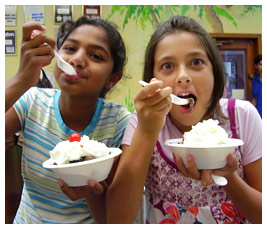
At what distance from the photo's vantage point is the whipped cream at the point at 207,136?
72 cm

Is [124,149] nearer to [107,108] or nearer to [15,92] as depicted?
[107,108]

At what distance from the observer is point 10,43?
136 cm

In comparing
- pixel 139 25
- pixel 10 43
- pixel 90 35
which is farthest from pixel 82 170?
pixel 139 25

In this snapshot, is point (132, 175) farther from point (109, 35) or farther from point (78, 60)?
point (109, 35)

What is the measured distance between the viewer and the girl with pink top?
2.67ft

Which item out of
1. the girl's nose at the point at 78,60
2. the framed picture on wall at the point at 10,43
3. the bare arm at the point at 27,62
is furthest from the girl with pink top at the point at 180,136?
the framed picture on wall at the point at 10,43

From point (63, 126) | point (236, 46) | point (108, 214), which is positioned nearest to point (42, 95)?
point (63, 126)

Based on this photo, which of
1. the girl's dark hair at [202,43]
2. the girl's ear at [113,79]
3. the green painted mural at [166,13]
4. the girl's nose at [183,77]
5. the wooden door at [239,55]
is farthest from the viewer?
the wooden door at [239,55]

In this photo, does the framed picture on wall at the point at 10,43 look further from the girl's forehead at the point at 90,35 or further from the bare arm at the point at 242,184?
the bare arm at the point at 242,184

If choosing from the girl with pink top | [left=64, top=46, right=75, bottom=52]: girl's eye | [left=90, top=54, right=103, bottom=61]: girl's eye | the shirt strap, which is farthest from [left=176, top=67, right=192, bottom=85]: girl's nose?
[left=64, top=46, right=75, bottom=52]: girl's eye

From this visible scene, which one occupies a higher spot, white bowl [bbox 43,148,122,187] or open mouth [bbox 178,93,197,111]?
open mouth [bbox 178,93,197,111]

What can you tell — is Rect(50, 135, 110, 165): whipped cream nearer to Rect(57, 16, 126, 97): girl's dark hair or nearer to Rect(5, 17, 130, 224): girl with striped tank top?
Rect(5, 17, 130, 224): girl with striped tank top

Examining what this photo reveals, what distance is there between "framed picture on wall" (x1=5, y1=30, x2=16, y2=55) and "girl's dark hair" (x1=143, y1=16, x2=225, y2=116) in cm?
86

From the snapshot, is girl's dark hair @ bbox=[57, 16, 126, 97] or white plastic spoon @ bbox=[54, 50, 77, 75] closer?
white plastic spoon @ bbox=[54, 50, 77, 75]
